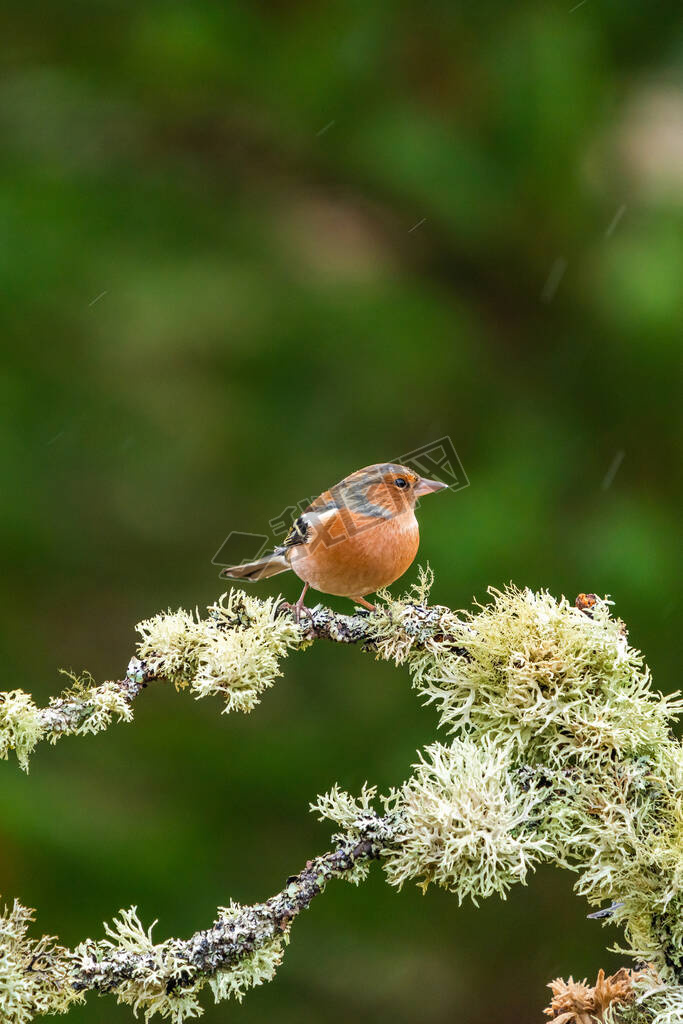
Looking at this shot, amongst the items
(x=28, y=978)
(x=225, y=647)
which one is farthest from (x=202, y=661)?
(x=28, y=978)

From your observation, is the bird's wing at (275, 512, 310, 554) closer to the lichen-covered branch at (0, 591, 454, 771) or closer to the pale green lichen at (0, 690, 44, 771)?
the lichen-covered branch at (0, 591, 454, 771)

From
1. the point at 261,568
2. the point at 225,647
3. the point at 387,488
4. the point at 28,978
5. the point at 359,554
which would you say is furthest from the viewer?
the point at 261,568

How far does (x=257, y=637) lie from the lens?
80.0 inches

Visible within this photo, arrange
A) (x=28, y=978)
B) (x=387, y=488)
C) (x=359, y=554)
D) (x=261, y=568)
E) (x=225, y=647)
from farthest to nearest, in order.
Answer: (x=261, y=568), (x=387, y=488), (x=359, y=554), (x=225, y=647), (x=28, y=978)

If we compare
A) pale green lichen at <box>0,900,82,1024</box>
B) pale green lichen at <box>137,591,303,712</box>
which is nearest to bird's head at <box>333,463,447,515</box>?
pale green lichen at <box>137,591,303,712</box>

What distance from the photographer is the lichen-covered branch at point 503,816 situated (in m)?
1.72

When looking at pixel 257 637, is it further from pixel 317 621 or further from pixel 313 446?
pixel 313 446

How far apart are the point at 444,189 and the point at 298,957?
362 cm

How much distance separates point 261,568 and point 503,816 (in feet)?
3.84

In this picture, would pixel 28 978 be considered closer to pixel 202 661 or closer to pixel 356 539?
pixel 202 661

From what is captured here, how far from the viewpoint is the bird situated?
2.36m

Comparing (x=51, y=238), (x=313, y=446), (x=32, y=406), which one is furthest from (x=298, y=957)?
(x=51, y=238)

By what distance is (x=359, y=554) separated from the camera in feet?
7.74

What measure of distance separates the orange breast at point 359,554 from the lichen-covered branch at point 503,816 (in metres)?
0.43
